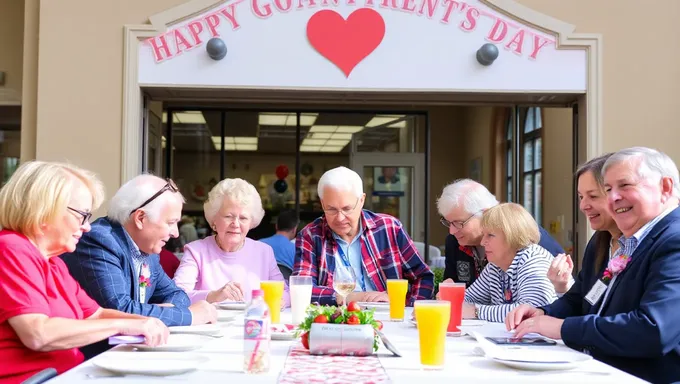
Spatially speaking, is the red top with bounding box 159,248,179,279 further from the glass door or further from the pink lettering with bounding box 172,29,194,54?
the glass door

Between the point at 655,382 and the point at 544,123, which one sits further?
the point at 544,123

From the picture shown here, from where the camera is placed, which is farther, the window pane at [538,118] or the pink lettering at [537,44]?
the window pane at [538,118]

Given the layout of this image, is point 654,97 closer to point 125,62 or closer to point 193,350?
point 125,62

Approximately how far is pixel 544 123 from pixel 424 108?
67.0 inches

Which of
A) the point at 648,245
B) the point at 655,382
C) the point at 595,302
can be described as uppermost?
the point at 648,245

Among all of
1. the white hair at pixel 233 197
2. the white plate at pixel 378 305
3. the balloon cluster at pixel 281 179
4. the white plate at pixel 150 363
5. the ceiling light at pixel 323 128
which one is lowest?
the white plate at pixel 378 305

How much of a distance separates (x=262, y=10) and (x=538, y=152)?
20.8ft

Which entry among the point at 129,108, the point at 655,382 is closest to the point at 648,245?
the point at 655,382

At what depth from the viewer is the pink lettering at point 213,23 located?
6.34 meters

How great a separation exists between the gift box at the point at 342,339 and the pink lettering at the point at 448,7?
15.3 ft

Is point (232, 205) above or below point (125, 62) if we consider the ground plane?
below

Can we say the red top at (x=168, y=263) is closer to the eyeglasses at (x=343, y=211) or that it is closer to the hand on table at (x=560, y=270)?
the eyeglasses at (x=343, y=211)

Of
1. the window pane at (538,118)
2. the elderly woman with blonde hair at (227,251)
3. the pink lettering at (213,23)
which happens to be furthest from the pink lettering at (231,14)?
the window pane at (538,118)

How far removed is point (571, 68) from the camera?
643 centimetres
